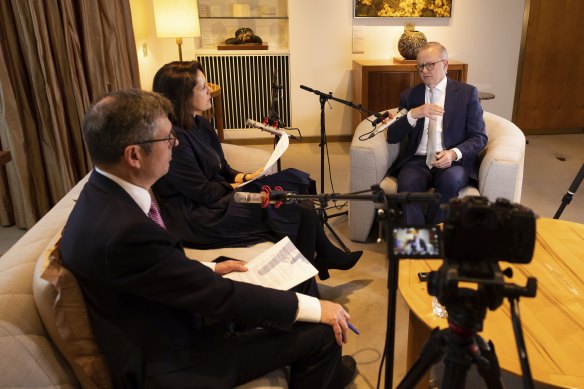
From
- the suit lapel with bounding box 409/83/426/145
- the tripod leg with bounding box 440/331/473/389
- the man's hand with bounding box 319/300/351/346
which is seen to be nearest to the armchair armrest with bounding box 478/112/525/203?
the suit lapel with bounding box 409/83/426/145

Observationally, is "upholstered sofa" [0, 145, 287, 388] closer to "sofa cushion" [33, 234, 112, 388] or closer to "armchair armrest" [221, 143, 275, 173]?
"sofa cushion" [33, 234, 112, 388]

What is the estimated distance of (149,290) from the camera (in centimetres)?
107

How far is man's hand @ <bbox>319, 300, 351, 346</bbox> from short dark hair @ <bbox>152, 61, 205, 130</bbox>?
109 centimetres

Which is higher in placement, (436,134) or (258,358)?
(436,134)

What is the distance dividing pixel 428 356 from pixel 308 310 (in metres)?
0.42

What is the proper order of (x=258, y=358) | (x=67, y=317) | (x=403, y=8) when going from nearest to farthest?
(x=67, y=317), (x=258, y=358), (x=403, y=8)

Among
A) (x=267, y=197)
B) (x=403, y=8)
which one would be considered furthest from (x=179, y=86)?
(x=403, y=8)

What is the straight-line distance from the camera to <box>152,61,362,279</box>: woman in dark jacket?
1976mm

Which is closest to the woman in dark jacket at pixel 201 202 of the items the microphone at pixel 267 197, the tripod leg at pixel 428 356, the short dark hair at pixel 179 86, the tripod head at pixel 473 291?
the short dark hair at pixel 179 86

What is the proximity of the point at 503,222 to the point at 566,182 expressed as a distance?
10.8 ft

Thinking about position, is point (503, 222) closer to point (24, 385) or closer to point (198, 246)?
point (24, 385)

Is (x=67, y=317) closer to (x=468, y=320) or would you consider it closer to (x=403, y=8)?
(x=468, y=320)

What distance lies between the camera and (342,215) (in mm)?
3107

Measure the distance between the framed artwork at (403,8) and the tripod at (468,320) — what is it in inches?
153
